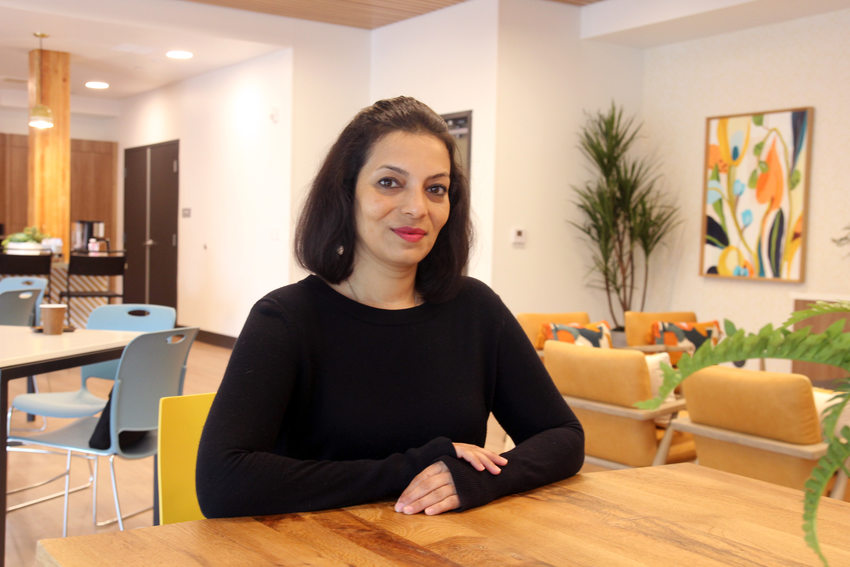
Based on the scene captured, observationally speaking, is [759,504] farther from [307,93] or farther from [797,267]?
[307,93]

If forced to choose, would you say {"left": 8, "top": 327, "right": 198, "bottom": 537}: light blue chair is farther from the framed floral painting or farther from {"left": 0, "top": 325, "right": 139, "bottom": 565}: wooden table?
the framed floral painting

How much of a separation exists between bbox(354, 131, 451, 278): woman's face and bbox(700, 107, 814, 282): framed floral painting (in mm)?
5551

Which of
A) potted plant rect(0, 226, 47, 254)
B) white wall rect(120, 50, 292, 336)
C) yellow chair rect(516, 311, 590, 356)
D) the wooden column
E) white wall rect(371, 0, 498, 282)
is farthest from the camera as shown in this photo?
the wooden column

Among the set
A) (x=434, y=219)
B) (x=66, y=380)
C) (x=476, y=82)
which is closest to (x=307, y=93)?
(x=476, y=82)

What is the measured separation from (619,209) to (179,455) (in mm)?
5896

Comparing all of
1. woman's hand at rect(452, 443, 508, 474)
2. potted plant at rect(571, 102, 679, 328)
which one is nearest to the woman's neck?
woman's hand at rect(452, 443, 508, 474)

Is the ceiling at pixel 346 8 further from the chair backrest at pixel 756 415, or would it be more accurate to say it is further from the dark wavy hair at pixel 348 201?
the dark wavy hair at pixel 348 201

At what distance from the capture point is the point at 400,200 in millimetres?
1689

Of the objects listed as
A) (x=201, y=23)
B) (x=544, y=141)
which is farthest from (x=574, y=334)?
(x=201, y=23)

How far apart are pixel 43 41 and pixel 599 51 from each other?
5.33 m

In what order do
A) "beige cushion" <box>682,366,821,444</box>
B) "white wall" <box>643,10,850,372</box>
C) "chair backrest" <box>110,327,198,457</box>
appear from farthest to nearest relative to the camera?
1. "white wall" <box>643,10,850,372</box>
2. "chair backrest" <box>110,327,198,457</box>
3. "beige cushion" <box>682,366,821,444</box>

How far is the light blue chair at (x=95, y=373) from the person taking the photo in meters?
3.63

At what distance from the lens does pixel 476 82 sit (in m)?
7.02

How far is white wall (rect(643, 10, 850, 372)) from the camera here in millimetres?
6328
